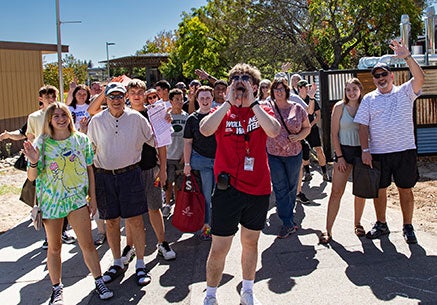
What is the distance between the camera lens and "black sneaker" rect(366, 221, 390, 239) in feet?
16.9

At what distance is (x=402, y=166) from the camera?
4922 millimetres

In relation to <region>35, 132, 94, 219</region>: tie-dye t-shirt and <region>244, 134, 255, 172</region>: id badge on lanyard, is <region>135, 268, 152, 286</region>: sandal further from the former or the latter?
<region>244, 134, 255, 172</region>: id badge on lanyard

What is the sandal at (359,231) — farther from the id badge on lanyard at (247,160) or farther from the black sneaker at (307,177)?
the black sneaker at (307,177)

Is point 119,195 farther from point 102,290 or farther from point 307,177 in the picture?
point 307,177

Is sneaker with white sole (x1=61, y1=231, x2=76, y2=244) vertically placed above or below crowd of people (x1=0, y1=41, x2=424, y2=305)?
below

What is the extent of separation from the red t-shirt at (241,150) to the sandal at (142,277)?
144cm

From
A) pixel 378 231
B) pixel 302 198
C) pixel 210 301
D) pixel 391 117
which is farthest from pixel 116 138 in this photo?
pixel 302 198

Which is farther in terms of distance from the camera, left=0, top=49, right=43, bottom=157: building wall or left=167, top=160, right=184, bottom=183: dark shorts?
left=0, top=49, right=43, bottom=157: building wall

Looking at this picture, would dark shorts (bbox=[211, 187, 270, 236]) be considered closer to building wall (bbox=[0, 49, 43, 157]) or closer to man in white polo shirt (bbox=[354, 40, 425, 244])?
man in white polo shirt (bbox=[354, 40, 425, 244])

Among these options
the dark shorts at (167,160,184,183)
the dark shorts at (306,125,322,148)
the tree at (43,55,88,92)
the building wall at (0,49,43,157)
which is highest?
the tree at (43,55,88,92)

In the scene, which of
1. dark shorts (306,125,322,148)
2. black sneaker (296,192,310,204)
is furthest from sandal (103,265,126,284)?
dark shorts (306,125,322,148)

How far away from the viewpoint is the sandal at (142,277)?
430 cm

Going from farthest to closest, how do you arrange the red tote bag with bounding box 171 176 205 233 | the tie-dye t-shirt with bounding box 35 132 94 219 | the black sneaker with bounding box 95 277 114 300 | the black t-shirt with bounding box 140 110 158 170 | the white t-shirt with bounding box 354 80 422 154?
the red tote bag with bounding box 171 176 205 233 → the white t-shirt with bounding box 354 80 422 154 → the black t-shirt with bounding box 140 110 158 170 → the black sneaker with bounding box 95 277 114 300 → the tie-dye t-shirt with bounding box 35 132 94 219

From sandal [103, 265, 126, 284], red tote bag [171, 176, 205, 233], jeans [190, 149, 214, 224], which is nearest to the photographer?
sandal [103, 265, 126, 284]
